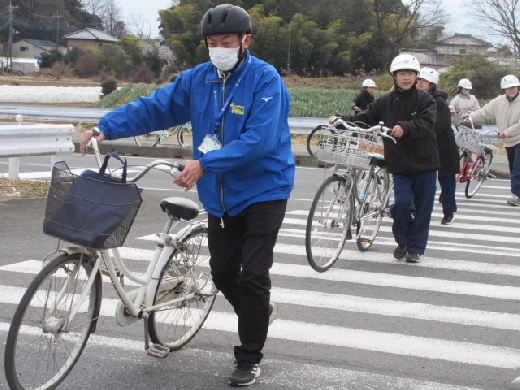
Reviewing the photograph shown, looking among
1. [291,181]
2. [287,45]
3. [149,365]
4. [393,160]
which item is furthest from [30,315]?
[287,45]

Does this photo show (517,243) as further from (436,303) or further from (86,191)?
(86,191)

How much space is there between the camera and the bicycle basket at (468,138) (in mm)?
13641

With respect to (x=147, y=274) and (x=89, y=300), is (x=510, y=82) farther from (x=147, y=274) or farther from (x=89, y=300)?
(x=89, y=300)

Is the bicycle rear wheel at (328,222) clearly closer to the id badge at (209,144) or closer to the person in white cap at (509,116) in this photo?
the id badge at (209,144)

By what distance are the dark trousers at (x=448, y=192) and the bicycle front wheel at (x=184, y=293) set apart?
240 inches

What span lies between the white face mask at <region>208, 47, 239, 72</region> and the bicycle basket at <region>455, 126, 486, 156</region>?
9582 mm

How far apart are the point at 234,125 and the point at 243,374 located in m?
1.32

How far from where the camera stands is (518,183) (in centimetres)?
1355

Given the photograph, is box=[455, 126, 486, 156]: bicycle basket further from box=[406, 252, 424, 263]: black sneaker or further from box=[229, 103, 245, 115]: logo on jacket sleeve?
box=[229, 103, 245, 115]: logo on jacket sleeve

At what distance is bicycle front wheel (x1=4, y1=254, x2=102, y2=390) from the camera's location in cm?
410

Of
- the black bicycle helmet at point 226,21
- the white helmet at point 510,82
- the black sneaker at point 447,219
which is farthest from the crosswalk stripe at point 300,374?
the white helmet at point 510,82

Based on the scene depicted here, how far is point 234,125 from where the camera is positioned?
4.60 m

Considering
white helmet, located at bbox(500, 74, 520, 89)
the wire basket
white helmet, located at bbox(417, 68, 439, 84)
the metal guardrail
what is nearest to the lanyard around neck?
the wire basket

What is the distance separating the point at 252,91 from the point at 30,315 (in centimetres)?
156
